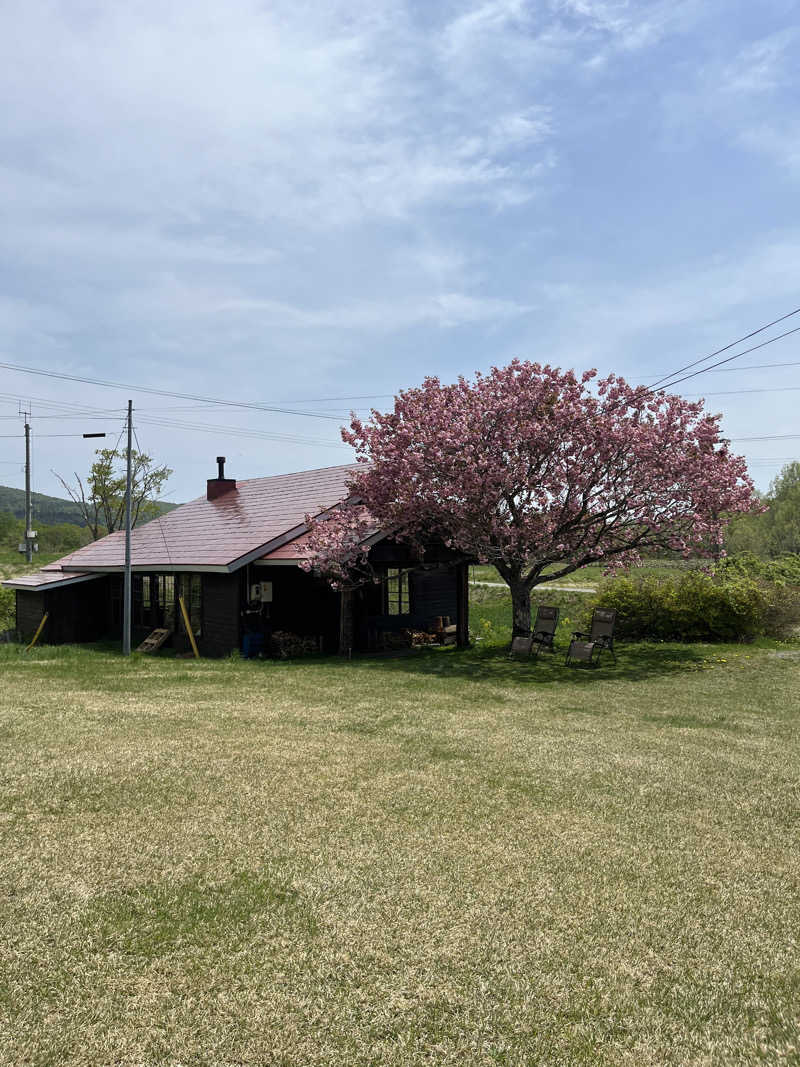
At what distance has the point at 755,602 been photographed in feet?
64.4

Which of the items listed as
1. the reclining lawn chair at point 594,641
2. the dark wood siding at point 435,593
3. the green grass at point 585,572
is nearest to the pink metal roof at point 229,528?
the dark wood siding at point 435,593

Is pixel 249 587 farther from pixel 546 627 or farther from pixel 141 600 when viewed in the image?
pixel 546 627

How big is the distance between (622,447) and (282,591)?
8994 mm

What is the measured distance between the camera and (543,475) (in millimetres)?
17562

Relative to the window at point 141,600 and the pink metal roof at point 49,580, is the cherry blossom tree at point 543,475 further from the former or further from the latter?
the pink metal roof at point 49,580

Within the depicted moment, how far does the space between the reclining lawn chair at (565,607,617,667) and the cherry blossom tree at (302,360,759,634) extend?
1.42m

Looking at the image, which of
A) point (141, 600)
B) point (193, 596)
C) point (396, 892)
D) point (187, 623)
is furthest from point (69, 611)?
point (396, 892)

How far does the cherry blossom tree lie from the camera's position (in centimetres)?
1691

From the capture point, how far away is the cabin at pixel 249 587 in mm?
18125

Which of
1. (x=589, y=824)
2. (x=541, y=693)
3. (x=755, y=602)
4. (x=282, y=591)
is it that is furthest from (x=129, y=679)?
(x=755, y=602)

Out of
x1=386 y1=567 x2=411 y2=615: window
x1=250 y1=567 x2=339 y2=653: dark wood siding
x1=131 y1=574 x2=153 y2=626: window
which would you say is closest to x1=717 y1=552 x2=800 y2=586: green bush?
x1=386 y1=567 x2=411 y2=615: window

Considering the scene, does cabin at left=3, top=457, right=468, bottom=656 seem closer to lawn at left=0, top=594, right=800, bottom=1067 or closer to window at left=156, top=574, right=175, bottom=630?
window at left=156, top=574, right=175, bottom=630

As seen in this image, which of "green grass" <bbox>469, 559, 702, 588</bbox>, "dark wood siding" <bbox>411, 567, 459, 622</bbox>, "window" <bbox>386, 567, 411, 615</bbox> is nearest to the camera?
"window" <bbox>386, 567, 411, 615</bbox>

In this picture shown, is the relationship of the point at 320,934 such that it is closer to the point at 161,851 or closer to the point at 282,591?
the point at 161,851
